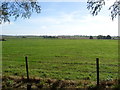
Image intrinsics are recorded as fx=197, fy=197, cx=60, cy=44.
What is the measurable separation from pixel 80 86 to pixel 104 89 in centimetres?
127

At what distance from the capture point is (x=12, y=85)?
10141 mm

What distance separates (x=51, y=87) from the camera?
9.52m

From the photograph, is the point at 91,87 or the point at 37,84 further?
the point at 37,84

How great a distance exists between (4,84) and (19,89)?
4.20ft

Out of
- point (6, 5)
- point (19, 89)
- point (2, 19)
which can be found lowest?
point (19, 89)

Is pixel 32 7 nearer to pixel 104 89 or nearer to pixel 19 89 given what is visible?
pixel 19 89

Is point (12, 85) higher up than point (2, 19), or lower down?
lower down

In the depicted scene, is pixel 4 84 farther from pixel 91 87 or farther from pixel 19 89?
pixel 91 87

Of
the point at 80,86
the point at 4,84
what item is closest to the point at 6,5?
the point at 4,84

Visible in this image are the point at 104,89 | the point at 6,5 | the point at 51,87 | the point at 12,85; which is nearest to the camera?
the point at 104,89

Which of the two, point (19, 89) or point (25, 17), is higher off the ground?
point (25, 17)

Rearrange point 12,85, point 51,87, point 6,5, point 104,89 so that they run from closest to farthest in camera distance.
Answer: point 104,89, point 51,87, point 12,85, point 6,5

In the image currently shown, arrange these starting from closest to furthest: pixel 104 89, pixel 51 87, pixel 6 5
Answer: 1. pixel 104 89
2. pixel 51 87
3. pixel 6 5

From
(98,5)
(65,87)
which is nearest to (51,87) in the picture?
(65,87)
